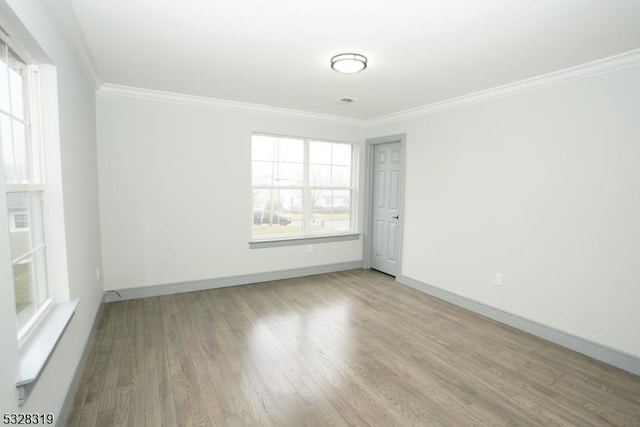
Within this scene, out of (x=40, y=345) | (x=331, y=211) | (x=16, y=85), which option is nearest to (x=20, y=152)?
(x=16, y=85)

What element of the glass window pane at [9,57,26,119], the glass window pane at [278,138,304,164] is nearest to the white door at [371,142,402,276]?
the glass window pane at [278,138,304,164]

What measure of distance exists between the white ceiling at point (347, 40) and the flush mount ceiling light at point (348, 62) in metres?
0.08

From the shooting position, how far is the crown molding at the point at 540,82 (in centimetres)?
253

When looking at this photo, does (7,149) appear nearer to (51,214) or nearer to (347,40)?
(51,214)

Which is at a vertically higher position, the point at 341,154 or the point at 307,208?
the point at 341,154

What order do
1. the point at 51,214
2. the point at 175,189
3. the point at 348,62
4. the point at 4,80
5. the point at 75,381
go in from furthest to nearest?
1. the point at 175,189
2. the point at 348,62
3. the point at 75,381
4. the point at 51,214
5. the point at 4,80

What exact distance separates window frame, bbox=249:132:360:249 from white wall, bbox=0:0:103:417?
6.21ft

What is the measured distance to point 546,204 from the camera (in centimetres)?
305

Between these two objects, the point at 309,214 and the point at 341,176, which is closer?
the point at 309,214

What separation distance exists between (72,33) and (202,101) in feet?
5.78

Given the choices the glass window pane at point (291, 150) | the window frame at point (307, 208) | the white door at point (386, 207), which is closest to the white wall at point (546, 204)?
the white door at point (386, 207)

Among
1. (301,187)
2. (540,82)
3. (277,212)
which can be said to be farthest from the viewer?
(301,187)

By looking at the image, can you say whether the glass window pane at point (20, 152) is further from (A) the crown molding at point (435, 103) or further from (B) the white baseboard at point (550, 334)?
(B) the white baseboard at point (550, 334)

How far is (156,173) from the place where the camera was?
384cm
